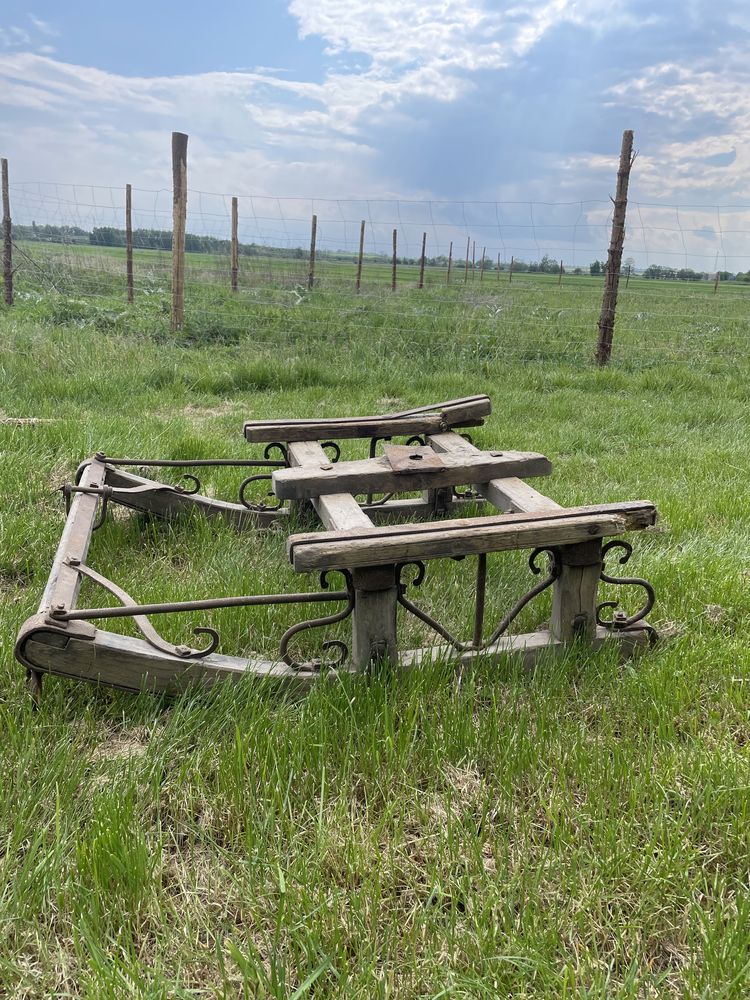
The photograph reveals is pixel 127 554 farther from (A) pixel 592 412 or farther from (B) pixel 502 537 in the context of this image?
(A) pixel 592 412

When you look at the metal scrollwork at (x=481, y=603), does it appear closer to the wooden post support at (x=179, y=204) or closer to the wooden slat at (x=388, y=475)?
the wooden slat at (x=388, y=475)

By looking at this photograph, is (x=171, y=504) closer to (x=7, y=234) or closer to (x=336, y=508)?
(x=336, y=508)

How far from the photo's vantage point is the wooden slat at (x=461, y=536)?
2.10 metres

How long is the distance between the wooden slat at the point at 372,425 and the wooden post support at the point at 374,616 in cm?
140

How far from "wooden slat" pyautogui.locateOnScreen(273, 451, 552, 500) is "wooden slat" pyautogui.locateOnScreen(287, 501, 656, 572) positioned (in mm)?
599

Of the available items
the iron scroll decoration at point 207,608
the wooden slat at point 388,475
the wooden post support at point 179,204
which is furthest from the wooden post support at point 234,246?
the iron scroll decoration at point 207,608

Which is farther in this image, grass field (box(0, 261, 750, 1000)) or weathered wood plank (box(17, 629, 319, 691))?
weathered wood plank (box(17, 629, 319, 691))

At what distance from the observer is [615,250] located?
8750 millimetres

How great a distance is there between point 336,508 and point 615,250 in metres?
7.34

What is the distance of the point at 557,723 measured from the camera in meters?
2.19

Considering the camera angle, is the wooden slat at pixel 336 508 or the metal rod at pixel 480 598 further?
the wooden slat at pixel 336 508

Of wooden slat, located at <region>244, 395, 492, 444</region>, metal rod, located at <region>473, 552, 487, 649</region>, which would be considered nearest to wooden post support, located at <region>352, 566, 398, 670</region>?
metal rod, located at <region>473, 552, 487, 649</region>

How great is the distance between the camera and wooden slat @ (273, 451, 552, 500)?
2.85m

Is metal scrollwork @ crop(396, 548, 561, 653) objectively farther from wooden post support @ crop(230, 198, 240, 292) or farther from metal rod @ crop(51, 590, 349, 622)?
wooden post support @ crop(230, 198, 240, 292)
